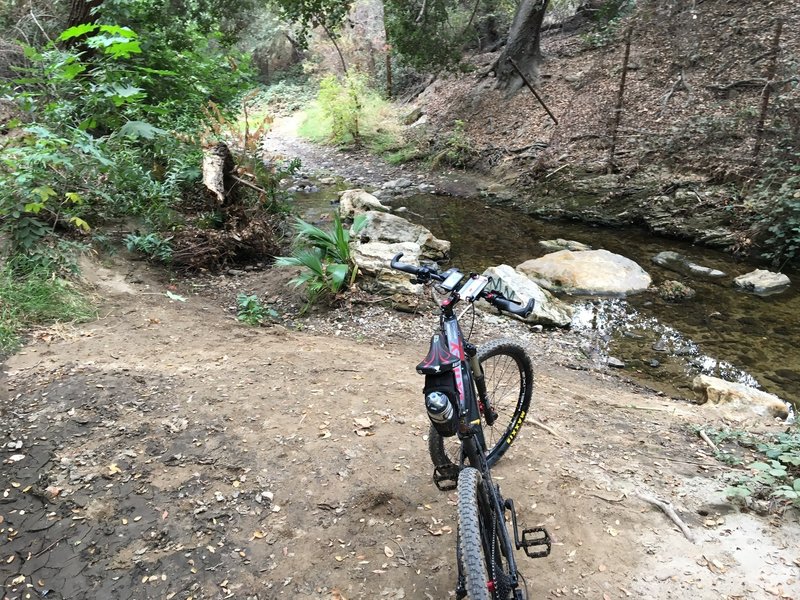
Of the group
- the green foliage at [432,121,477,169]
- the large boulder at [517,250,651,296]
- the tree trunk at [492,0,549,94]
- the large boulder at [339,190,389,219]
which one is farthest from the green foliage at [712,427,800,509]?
the tree trunk at [492,0,549,94]

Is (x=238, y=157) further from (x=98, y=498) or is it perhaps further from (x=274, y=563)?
(x=274, y=563)

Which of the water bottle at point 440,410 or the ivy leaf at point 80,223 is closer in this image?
the water bottle at point 440,410

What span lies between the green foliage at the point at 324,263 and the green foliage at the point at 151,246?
1.26 meters

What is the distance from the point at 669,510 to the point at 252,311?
414 cm

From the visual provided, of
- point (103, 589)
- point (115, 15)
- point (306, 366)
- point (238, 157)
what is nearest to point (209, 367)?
point (306, 366)

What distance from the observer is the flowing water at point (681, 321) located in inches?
209

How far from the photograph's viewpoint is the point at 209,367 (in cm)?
401

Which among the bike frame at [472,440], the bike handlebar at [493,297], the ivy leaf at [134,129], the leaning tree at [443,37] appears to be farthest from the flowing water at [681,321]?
the leaning tree at [443,37]

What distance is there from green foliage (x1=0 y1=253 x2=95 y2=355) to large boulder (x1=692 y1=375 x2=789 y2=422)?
5.50 meters

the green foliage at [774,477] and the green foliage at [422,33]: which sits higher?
the green foliage at [422,33]

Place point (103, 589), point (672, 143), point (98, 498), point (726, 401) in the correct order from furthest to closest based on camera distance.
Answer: point (672, 143) → point (726, 401) → point (98, 498) → point (103, 589)

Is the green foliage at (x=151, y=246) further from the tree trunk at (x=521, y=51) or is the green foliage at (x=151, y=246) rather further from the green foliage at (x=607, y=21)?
the green foliage at (x=607, y=21)

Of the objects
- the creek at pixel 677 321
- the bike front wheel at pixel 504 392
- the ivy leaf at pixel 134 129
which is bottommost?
the creek at pixel 677 321

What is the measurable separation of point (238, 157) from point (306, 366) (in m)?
4.33
